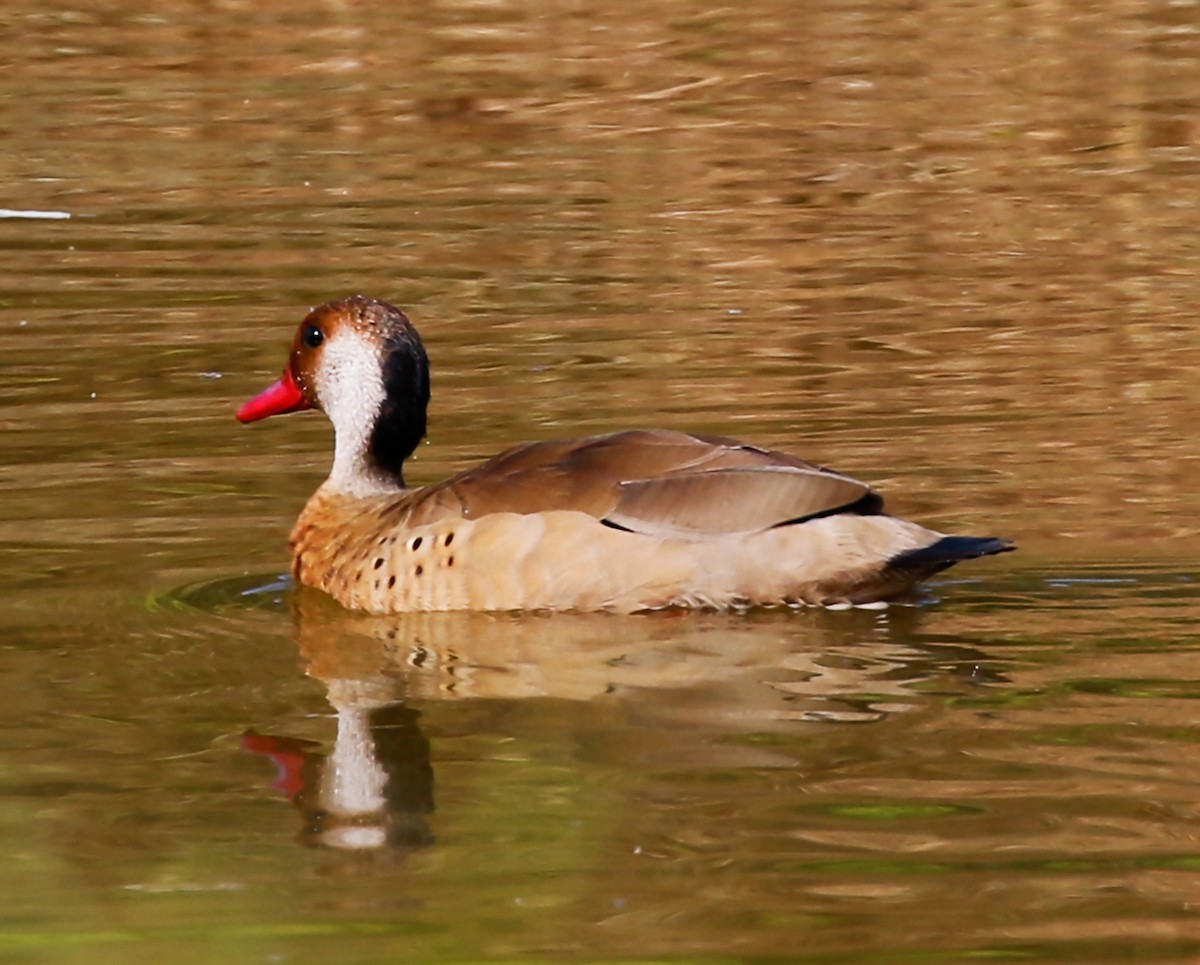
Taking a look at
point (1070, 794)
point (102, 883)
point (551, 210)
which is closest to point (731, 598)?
point (1070, 794)

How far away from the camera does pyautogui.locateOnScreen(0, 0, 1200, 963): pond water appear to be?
5.59 meters

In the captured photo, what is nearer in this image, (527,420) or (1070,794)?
(1070,794)

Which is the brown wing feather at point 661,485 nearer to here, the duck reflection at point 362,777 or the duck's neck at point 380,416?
the duck's neck at point 380,416

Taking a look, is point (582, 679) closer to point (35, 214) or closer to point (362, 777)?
point (362, 777)

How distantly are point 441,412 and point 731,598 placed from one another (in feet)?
10.8

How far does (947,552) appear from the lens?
7.70 metres

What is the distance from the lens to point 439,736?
6840 millimetres

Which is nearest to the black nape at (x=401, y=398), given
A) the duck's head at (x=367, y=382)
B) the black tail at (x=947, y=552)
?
the duck's head at (x=367, y=382)

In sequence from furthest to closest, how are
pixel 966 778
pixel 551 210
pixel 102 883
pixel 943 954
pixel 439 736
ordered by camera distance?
pixel 551 210 → pixel 439 736 → pixel 966 778 → pixel 102 883 → pixel 943 954

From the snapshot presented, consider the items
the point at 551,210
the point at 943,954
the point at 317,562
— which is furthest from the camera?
the point at 551,210

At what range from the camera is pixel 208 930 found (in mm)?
5371

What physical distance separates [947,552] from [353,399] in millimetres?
2443

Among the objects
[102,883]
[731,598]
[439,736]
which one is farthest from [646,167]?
[102,883]

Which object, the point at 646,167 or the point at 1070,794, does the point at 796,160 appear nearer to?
the point at 646,167
